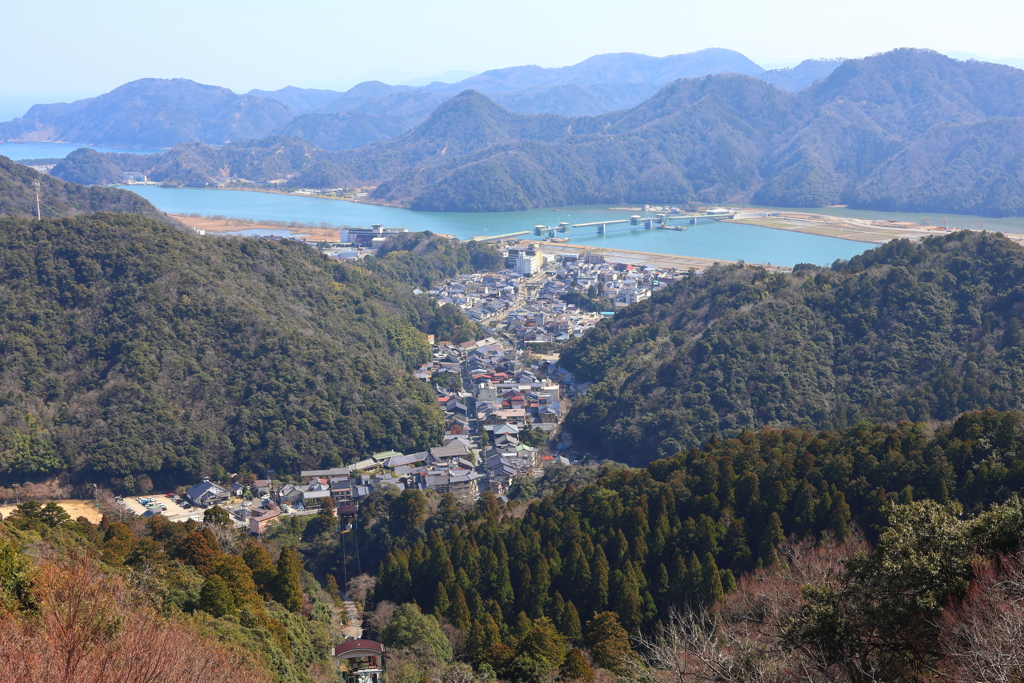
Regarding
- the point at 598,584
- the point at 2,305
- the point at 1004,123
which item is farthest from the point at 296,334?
the point at 1004,123

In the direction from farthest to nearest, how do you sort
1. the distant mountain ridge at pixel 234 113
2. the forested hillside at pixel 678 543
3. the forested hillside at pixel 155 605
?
1. the distant mountain ridge at pixel 234 113
2. the forested hillside at pixel 678 543
3. the forested hillside at pixel 155 605

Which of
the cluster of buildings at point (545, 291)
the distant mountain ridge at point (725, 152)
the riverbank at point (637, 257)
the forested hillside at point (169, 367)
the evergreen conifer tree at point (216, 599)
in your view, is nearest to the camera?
the evergreen conifer tree at point (216, 599)

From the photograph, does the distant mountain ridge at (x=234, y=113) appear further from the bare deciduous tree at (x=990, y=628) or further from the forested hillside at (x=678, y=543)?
the bare deciduous tree at (x=990, y=628)

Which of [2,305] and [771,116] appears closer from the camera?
[2,305]

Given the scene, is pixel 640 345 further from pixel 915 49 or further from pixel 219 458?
pixel 915 49

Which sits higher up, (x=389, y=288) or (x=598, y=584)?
(x=389, y=288)

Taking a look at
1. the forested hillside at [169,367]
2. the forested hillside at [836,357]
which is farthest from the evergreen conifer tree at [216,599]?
the forested hillside at [836,357]

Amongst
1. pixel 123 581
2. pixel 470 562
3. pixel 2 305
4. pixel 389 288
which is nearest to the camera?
pixel 123 581

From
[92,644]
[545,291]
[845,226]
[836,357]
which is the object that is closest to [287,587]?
[92,644]
